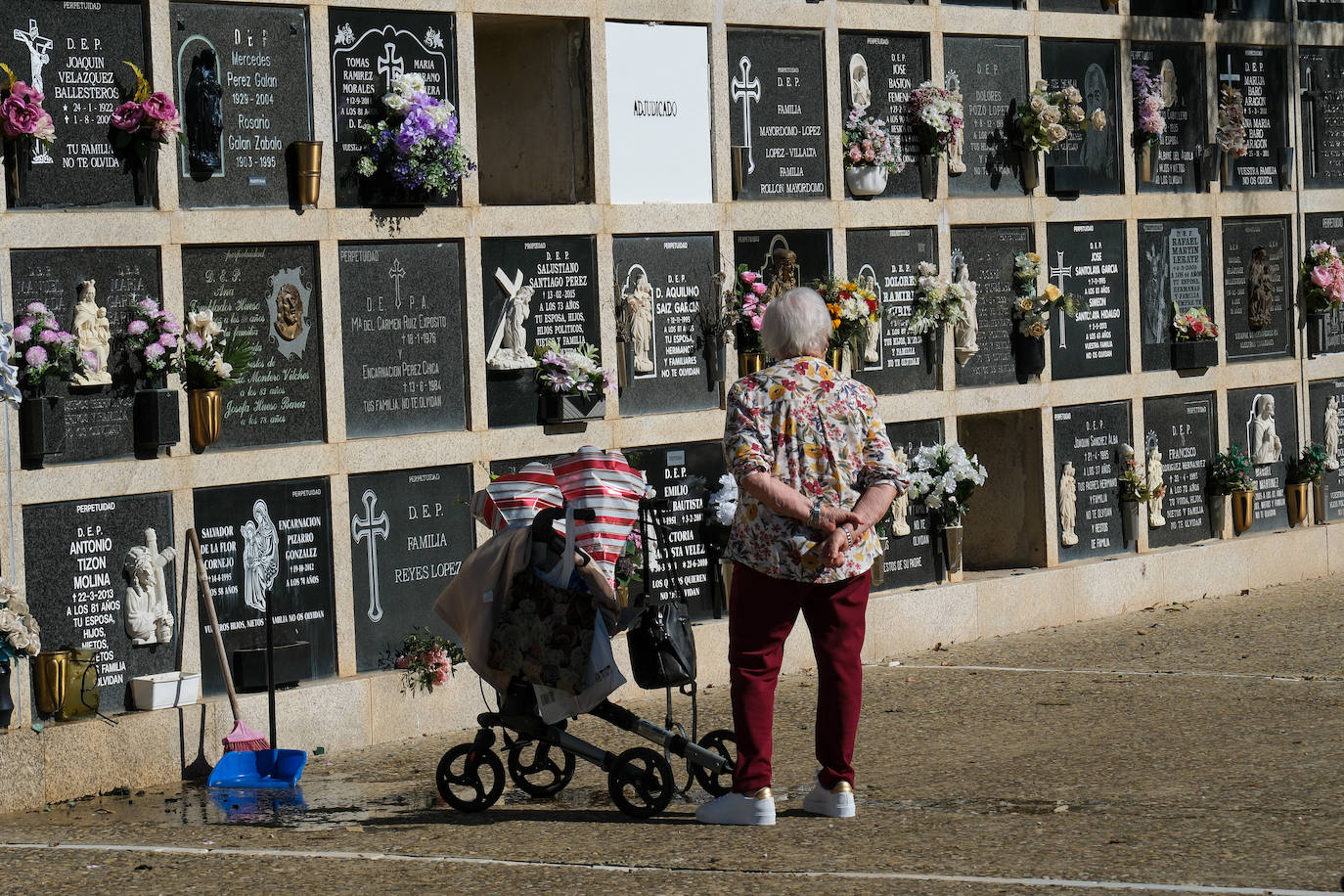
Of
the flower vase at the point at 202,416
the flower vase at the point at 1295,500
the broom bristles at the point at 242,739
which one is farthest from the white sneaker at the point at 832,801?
the flower vase at the point at 1295,500

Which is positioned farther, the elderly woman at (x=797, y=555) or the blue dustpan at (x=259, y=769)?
the blue dustpan at (x=259, y=769)

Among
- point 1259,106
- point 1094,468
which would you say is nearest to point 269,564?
point 1094,468

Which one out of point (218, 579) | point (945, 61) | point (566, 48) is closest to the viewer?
point (218, 579)

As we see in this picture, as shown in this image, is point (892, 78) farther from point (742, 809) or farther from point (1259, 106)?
point (742, 809)

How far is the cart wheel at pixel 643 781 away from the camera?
19.4 ft

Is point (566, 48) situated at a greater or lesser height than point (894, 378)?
greater

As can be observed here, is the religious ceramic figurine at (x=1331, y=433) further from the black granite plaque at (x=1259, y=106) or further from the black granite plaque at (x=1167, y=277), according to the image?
the black granite plaque at (x=1259, y=106)

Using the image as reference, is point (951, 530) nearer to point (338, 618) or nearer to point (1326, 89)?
point (338, 618)

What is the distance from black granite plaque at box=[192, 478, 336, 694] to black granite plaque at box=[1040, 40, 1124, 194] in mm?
5141

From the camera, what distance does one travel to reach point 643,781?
5926mm

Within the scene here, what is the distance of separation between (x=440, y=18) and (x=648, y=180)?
134cm

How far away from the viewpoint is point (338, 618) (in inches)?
311

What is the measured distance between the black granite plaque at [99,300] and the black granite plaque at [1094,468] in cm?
560

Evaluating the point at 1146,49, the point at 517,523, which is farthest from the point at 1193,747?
the point at 1146,49
